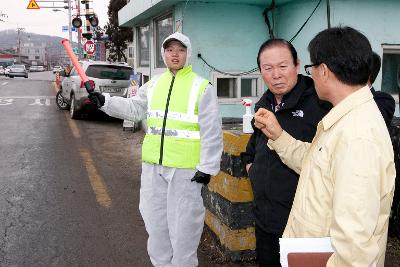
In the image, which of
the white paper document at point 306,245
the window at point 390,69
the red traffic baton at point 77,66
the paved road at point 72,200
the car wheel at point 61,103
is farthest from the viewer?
the car wheel at point 61,103

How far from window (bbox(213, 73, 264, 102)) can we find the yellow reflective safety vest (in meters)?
4.19

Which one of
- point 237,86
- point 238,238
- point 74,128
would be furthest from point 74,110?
point 238,238

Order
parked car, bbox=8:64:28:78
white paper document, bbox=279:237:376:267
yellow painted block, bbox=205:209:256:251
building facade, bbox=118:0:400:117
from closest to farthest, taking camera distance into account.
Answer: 1. white paper document, bbox=279:237:376:267
2. yellow painted block, bbox=205:209:256:251
3. building facade, bbox=118:0:400:117
4. parked car, bbox=8:64:28:78

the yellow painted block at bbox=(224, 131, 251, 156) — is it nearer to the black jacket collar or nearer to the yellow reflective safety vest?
the yellow reflective safety vest

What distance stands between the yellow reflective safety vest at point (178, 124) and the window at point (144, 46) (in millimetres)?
7898

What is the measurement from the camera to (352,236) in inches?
57.0

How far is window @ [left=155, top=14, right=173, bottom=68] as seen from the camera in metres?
8.64

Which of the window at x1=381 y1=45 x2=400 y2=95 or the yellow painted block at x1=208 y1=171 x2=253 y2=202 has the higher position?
the window at x1=381 y1=45 x2=400 y2=95

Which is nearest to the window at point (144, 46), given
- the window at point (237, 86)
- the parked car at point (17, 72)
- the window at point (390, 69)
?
the window at point (237, 86)

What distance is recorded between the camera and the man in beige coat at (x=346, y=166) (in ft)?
4.80

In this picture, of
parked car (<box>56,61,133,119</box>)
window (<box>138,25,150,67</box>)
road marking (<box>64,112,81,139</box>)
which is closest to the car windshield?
parked car (<box>56,61,133,119</box>)

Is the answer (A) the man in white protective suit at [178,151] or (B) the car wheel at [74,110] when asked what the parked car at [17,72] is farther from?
(A) the man in white protective suit at [178,151]

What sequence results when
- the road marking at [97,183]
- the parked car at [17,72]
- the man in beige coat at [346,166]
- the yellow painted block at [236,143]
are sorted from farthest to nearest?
the parked car at [17,72] → the road marking at [97,183] → the yellow painted block at [236,143] → the man in beige coat at [346,166]

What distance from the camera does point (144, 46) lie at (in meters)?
11.5
